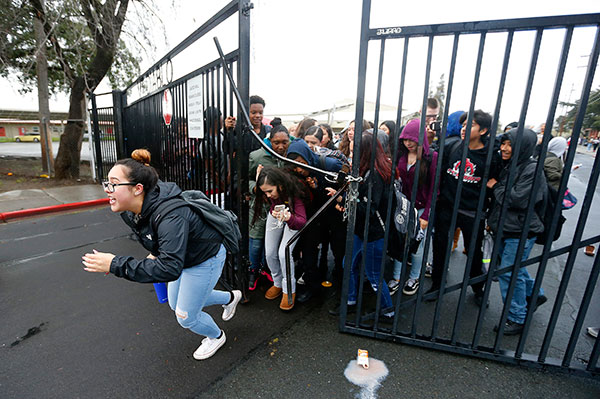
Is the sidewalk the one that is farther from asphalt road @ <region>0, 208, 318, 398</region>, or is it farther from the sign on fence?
the sign on fence

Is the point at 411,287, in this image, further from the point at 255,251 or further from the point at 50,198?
the point at 50,198

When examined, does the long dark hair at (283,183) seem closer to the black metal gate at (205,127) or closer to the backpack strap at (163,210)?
the black metal gate at (205,127)

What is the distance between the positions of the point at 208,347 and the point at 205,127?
208 centimetres

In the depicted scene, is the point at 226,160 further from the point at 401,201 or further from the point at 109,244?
the point at 109,244

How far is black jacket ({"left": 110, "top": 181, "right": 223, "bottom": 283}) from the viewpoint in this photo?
72.3 inches

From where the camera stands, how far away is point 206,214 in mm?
2105

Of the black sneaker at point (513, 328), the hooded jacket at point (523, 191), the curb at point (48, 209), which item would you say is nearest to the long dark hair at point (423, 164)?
the hooded jacket at point (523, 191)

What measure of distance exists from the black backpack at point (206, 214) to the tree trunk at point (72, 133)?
9135mm

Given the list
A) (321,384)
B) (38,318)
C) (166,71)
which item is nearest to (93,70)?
(166,71)

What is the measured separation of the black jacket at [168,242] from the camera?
1.84 metres

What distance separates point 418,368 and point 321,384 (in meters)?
0.74

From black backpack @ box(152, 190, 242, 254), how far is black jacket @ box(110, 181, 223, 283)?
0.03 meters

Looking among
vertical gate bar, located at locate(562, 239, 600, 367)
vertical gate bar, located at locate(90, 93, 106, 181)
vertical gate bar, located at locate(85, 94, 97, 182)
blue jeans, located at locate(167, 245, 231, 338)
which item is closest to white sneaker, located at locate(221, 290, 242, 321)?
blue jeans, located at locate(167, 245, 231, 338)

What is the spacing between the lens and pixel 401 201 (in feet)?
7.97
